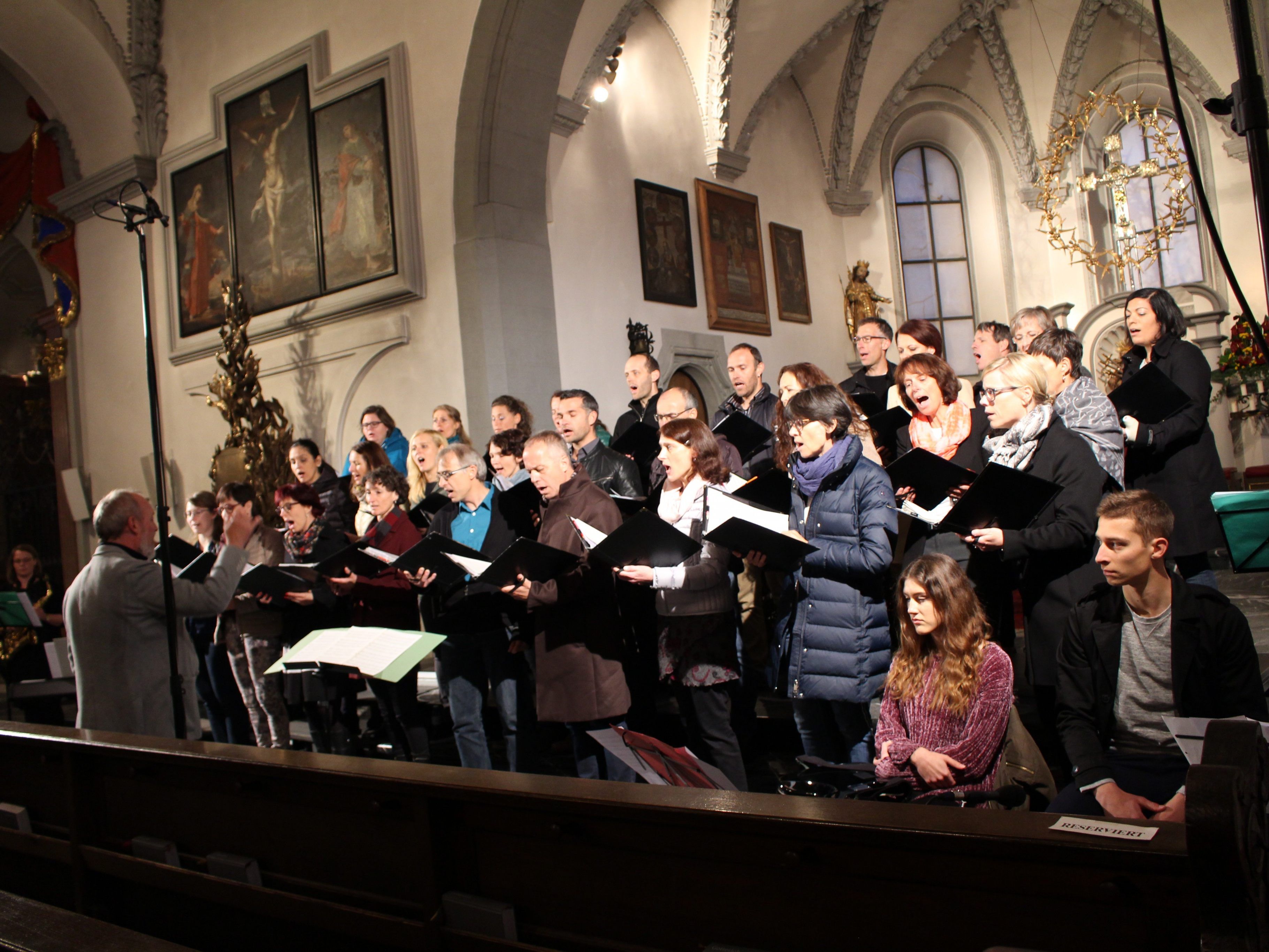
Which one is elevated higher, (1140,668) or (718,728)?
(1140,668)

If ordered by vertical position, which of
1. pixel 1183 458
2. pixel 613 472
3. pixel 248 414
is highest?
pixel 248 414

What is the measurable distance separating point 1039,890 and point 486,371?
7039mm

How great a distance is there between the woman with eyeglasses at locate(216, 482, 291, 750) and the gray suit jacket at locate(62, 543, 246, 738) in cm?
88

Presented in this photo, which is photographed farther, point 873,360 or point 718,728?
point 873,360

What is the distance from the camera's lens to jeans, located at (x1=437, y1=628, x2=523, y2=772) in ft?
13.9

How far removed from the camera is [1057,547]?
320 cm

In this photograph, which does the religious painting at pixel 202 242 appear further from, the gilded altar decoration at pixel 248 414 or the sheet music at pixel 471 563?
the sheet music at pixel 471 563

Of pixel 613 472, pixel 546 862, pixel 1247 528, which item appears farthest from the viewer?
pixel 613 472

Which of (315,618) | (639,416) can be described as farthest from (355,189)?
(315,618)

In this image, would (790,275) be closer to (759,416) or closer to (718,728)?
(759,416)

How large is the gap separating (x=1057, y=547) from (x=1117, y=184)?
434 inches

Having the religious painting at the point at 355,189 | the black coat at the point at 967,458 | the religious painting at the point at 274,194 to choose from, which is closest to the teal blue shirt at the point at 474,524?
the black coat at the point at 967,458

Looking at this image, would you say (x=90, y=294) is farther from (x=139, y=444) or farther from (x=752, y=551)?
(x=752, y=551)

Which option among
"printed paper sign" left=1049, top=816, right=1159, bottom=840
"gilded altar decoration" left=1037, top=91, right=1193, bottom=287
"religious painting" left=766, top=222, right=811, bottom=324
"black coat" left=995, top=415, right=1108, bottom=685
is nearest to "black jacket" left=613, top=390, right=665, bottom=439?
"black coat" left=995, top=415, right=1108, bottom=685
